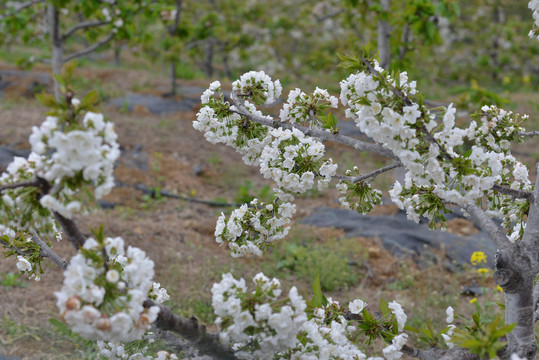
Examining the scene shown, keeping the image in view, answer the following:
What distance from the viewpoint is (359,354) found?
6.60 ft

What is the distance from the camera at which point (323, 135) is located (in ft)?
7.47

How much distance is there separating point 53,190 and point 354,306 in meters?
1.40

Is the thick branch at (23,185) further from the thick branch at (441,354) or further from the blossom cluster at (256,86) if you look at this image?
the thick branch at (441,354)

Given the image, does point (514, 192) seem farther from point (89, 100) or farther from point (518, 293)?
point (89, 100)

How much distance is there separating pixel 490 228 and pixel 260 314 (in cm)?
126

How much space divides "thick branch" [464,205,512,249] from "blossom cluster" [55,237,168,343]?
5.05 feet

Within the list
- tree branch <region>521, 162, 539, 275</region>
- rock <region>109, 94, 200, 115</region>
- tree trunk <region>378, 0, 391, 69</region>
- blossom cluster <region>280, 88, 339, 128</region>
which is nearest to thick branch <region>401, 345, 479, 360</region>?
tree branch <region>521, 162, 539, 275</region>

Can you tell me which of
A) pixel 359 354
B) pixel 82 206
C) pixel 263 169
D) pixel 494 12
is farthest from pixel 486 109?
pixel 494 12

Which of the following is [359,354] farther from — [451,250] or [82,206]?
[451,250]

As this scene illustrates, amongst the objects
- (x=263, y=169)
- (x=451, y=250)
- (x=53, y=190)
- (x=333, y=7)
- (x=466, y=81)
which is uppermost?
(x=53, y=190)

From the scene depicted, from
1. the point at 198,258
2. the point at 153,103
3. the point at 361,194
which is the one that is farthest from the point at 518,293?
the point at 153,103

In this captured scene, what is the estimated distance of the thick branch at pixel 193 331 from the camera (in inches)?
63.6

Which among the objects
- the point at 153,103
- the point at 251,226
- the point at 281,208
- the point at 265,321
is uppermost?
the point at 265,321

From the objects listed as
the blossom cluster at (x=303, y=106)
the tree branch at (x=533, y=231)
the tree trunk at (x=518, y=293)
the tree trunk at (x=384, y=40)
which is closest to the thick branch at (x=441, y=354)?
the tree trunk at (x=518, y=293)
